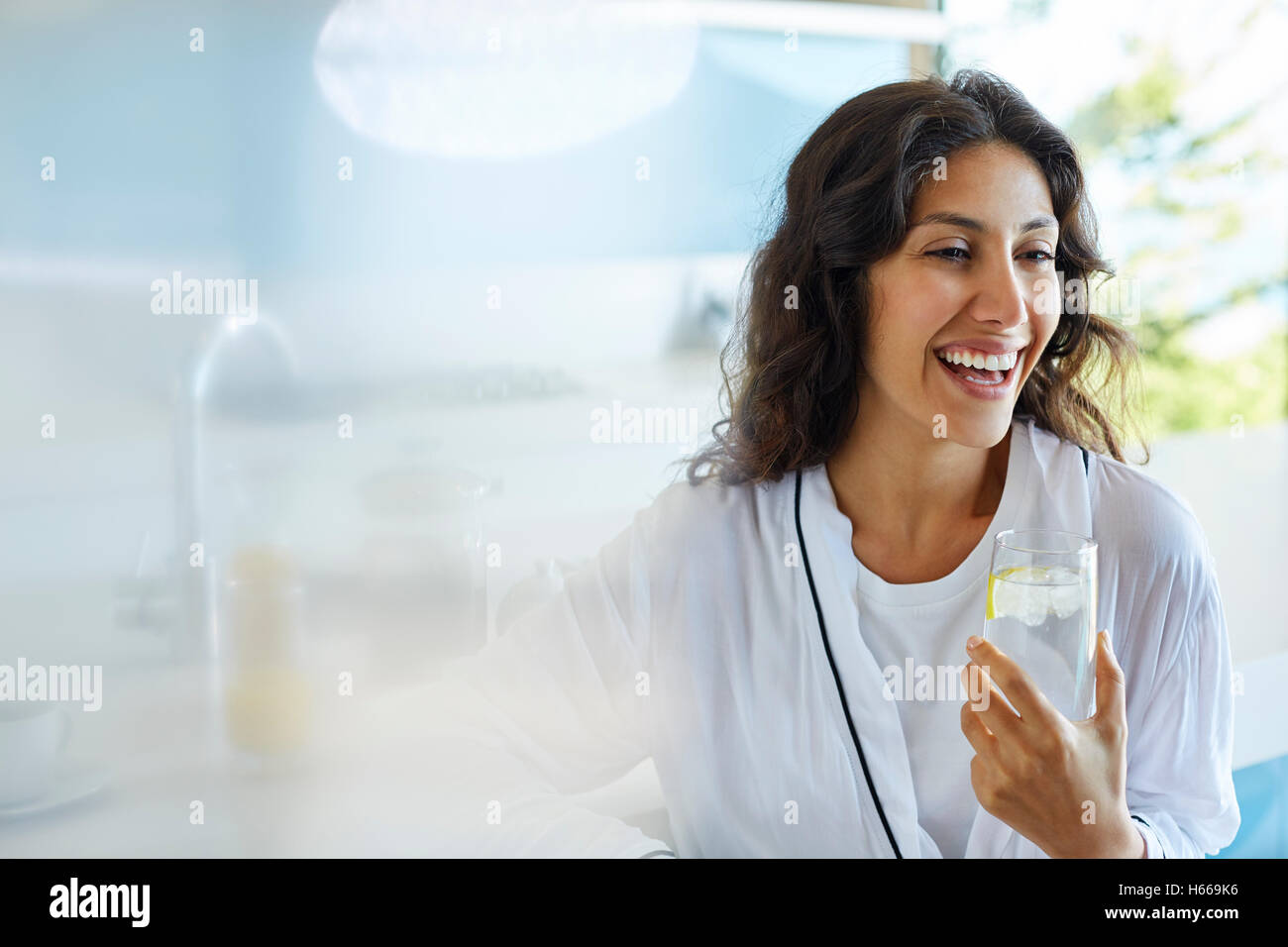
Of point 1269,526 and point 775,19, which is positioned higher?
point 775,19

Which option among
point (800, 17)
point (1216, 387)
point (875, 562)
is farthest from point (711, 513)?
point (1216, 387)

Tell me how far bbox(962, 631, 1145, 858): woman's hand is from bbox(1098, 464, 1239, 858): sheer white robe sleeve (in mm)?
144

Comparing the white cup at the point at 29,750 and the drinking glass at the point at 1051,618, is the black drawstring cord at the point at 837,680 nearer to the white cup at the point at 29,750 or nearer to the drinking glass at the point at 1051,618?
the drinking glass at the point at 1051,618

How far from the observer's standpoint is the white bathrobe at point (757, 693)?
0.85 m

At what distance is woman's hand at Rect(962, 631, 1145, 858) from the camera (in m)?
0.67

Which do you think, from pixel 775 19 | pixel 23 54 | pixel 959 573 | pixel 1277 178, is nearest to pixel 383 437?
pixel 23 54

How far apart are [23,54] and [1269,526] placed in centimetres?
197

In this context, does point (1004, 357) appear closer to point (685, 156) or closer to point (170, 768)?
point (685, 156)

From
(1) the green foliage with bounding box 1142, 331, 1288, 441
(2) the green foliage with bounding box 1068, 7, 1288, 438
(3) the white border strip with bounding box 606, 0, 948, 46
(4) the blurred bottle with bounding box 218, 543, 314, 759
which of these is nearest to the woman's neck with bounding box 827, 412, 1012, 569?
(4) the blurred bottle with bounding box 218, 543, 314, 759

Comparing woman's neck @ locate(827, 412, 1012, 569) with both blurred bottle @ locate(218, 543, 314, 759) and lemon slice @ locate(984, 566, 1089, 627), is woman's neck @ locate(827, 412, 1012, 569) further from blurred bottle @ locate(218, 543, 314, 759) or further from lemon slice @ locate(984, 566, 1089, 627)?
blurred bottle @ locate(218, 543, 314, 759)

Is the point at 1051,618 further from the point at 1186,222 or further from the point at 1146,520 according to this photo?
the point at 1186,222

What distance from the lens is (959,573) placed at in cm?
88

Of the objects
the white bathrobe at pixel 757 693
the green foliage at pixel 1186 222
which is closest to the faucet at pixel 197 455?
the white bathrobe at pixel 757 693

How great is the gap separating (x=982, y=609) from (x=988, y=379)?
193 millimetres
